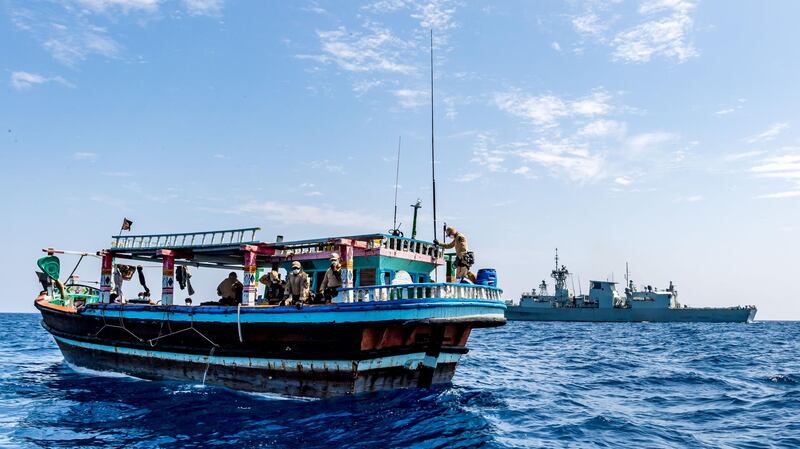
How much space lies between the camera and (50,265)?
809 inches

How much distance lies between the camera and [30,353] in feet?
91.1

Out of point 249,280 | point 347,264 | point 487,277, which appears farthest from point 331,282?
point 487,277

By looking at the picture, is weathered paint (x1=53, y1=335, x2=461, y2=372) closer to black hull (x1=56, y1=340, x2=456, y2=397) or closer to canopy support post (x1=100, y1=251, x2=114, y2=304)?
black hull (x1=56, y1=340, x2=456, y2=397)

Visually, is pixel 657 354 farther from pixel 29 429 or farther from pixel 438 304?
pixel 29 429

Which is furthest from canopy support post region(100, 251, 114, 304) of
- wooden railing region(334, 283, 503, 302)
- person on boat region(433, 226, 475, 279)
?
person on boat region(433, 226, 475, 279)

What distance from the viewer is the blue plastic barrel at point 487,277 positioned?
15414 mm

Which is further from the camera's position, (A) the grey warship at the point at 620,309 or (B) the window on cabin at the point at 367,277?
(A) the grey warship at the point at 620,309

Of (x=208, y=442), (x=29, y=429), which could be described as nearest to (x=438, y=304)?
(x=208, y=442)

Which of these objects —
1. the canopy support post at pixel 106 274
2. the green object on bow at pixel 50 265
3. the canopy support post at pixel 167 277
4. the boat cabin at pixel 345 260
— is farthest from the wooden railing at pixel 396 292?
the green object on bow at pixel 50 265

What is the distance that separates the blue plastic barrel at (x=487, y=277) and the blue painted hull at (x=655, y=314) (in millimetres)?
75199

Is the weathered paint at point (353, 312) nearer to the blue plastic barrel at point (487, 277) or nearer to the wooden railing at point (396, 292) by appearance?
the wooden railing at point (396, 292)

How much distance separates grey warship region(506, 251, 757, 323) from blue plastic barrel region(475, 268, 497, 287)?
7203cm

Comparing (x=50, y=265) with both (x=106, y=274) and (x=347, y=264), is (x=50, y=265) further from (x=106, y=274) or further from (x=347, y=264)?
(x=347, y=264)

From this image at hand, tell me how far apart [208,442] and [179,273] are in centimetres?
920
